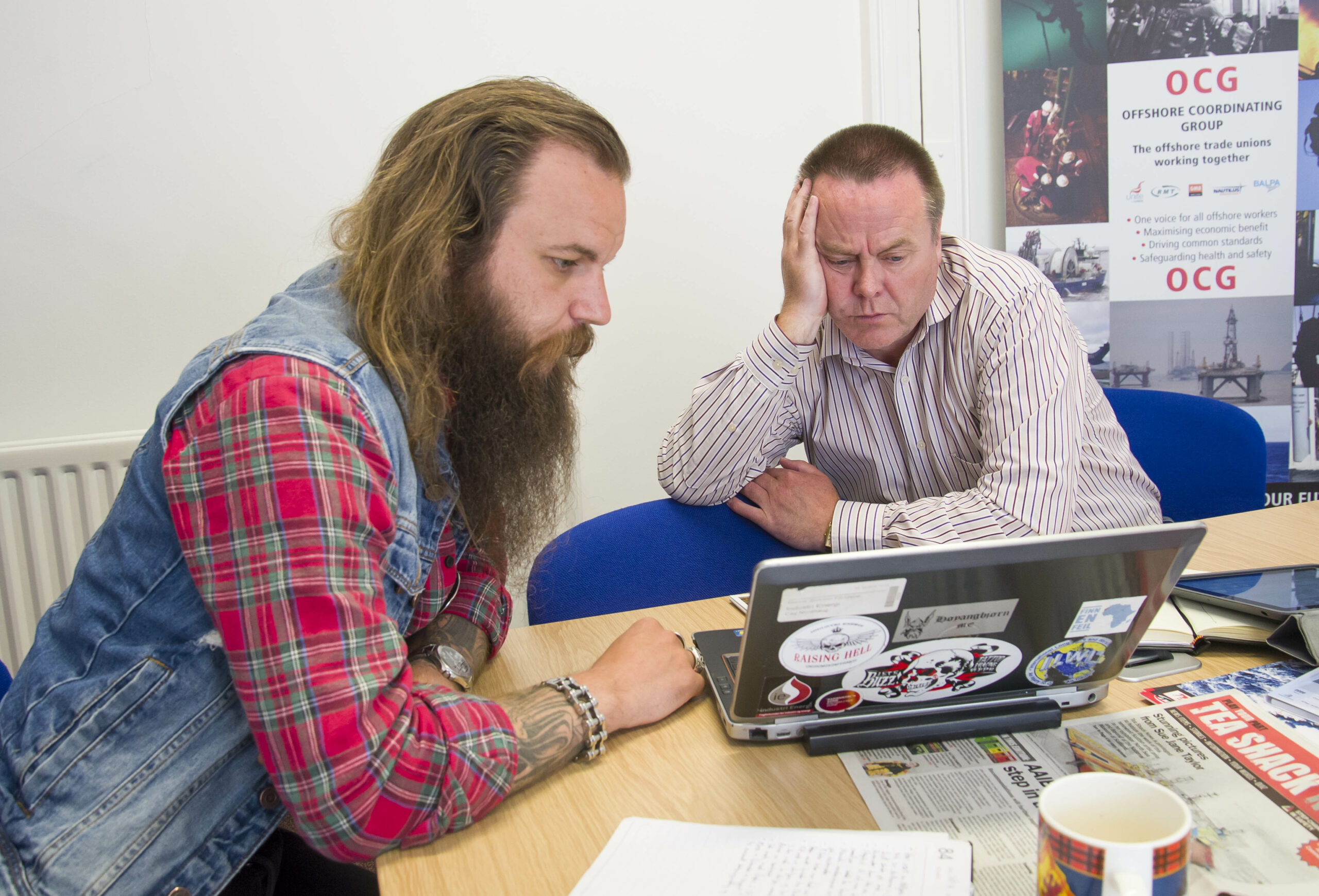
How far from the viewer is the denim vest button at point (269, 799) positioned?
95 cm

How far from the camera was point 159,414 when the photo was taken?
2.98 ft

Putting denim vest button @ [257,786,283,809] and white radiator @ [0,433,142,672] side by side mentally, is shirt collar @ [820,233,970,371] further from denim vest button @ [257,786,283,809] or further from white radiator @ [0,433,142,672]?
white radiator @ [0,433,142,672]

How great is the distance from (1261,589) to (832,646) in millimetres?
743

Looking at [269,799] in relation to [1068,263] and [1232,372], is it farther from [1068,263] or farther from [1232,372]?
[1232,372]

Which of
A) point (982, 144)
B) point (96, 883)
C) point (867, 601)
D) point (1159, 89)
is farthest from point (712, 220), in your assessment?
point (96, 883)

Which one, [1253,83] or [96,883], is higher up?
[1253,83]

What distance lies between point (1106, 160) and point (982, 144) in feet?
1.20

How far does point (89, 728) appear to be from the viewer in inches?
35.3

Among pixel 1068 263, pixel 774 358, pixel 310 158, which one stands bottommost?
pixel 774 358

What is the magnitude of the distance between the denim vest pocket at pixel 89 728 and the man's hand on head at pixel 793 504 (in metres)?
1.04

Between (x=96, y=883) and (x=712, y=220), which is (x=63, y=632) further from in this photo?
(x=712, y=220)

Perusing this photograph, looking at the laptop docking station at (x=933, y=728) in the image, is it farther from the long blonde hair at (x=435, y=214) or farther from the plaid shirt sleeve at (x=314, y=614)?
the long blonde hair at (x=435, y=214)

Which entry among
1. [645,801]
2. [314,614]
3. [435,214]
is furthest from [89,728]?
[435,214]

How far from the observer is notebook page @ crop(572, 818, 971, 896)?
702mm
